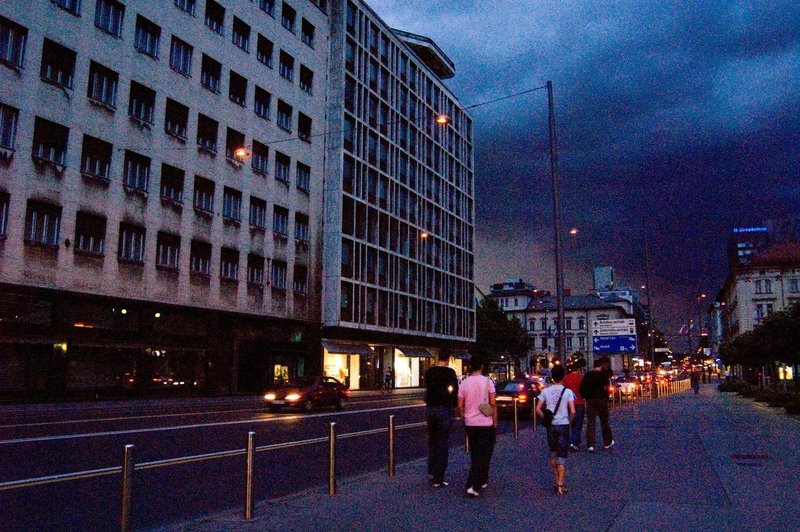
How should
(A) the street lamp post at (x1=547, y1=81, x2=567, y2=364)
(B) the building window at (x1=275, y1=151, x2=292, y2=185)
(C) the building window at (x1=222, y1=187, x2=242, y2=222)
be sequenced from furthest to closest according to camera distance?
1. (B) the building window at (x1=275, y1=151, x2=292, y2=185)
2. (C) the building window at (x1=222, y1=187, x2=242, y2=222)
3. (A) the street lamp post at (x1=547, y1=81, x2=567, y2=364)

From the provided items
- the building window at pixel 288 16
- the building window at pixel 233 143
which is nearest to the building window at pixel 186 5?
the building window at pixel 233 143

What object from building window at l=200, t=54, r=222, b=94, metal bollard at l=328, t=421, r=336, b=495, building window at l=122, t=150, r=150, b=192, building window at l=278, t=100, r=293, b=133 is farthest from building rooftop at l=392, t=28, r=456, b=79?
metal bollard at l=328, t=421, r=336, b=495

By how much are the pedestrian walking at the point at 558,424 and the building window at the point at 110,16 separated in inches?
1112

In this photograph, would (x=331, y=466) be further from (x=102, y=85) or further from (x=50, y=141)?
(x=102, y=85)

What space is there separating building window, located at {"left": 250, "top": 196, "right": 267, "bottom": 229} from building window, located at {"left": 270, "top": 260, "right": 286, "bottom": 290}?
2.42 metres

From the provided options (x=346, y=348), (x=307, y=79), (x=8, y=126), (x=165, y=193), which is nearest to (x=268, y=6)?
(x=307, y=79)

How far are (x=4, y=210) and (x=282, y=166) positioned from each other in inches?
714

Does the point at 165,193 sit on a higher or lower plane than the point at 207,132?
lower

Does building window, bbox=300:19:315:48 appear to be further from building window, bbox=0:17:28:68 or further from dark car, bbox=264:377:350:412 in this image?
dark car, bbox=264:377:350:412

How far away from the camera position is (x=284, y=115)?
41.9 m

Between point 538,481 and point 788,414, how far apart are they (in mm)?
16996

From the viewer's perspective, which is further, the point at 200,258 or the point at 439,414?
the point at 200,258

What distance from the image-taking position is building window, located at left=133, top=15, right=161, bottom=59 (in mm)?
31709

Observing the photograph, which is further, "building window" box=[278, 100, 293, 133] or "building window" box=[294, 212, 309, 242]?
"building window" box=[294, 212, 309, 242]
